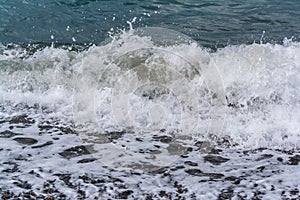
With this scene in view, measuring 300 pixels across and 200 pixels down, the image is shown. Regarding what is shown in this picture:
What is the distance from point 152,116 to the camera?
590 centimetres

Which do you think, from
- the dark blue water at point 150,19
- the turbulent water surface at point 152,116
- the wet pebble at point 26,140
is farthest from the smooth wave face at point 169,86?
the dark blue water at point 150,19

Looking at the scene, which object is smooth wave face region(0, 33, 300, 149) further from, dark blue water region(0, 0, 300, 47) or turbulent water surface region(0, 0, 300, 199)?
dark blue water region(0, 0, 300, 47)

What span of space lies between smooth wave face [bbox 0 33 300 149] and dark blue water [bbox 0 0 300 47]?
6.60ft

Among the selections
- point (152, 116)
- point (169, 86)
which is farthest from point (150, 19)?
point (152, 116)

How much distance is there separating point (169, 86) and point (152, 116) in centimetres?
121

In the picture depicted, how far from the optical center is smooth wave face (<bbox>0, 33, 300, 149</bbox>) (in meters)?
5.63

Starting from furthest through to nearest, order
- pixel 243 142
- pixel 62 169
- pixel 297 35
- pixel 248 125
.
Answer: pixel 297 35, pixel 248 125, pixel 243 142, pixel 62 169

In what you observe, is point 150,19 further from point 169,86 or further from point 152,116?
point 152,116

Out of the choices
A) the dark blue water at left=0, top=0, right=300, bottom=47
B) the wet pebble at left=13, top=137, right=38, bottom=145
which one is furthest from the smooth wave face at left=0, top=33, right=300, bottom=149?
the dark blue water at left=0, top=0, right=300, bottom=47

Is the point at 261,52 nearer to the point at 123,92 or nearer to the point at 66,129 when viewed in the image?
the point at 123,92

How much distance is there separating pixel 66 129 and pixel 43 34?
19.1 ft

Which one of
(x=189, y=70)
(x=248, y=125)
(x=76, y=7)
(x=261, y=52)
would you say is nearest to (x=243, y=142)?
(x=248, y=125)

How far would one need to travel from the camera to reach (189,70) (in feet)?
24.3

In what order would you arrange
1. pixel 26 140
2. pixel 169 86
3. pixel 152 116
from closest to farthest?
pixel 26 140 → pixel 152 116 → pixel 169 86
